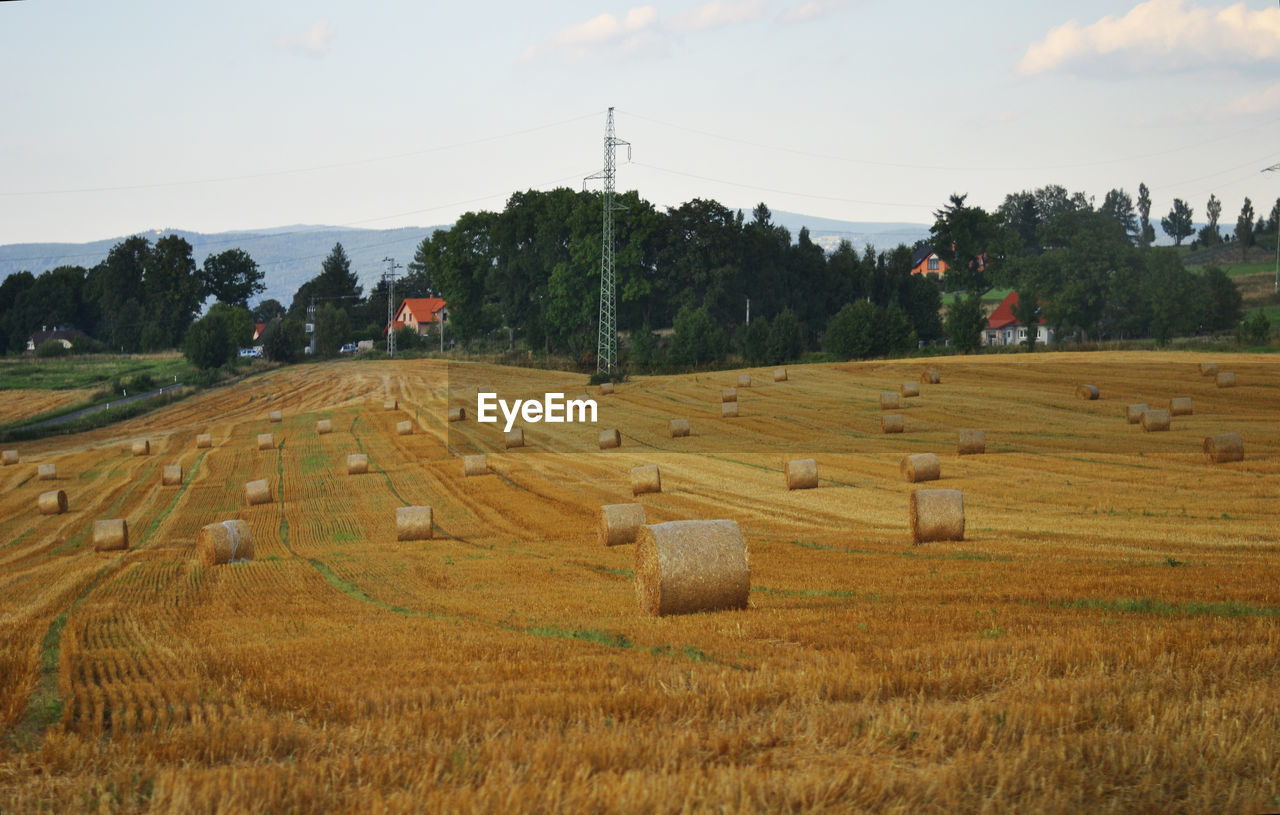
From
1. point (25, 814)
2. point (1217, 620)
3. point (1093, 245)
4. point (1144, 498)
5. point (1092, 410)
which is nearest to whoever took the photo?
point (25, 814)

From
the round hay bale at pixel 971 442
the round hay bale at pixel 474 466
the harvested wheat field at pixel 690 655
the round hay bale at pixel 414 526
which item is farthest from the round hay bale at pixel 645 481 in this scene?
the round hay bale at pixel 971 442

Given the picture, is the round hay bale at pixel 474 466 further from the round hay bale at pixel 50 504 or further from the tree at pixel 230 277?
the tree at pixel 230 277

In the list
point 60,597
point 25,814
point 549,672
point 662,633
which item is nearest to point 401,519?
point 60,597

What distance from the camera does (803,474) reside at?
90.5 feet

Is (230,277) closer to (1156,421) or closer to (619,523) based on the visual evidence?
(1156,421)

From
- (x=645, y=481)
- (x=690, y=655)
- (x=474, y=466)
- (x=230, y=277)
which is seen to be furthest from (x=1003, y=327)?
(x=690, y=655)

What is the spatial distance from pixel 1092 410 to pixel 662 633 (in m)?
31.4

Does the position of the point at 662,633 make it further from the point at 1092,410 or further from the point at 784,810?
the point at 1092,410

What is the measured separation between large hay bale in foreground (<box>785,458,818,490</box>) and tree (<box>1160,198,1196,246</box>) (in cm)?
11344

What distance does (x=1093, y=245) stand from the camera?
8281cm

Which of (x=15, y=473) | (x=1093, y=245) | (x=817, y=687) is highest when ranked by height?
(x=1093, y=245)

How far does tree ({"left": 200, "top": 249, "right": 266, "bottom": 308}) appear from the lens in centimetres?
11996

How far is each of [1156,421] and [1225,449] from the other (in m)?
6.44

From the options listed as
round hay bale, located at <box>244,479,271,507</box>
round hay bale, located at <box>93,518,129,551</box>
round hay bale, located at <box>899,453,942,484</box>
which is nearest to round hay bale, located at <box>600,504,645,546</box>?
round hay bale, located at <box>899,453,942,484</box>
